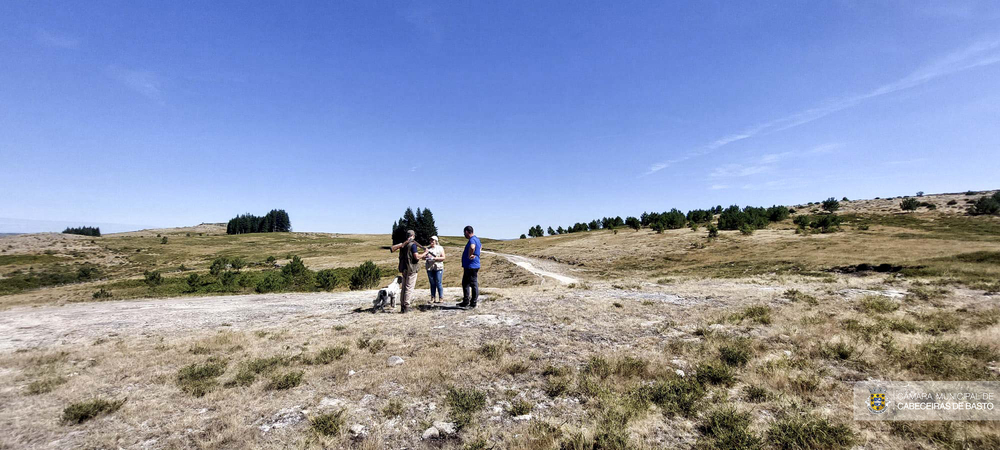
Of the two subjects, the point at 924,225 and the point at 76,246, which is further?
the point at 76,246

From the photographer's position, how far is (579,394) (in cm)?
555

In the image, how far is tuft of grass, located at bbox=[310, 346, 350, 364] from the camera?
706 centimetres

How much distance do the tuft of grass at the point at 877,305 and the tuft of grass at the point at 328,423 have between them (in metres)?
14.8

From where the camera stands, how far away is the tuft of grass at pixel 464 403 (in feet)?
15.7

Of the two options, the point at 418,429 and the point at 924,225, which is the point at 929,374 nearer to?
the point at 418,429

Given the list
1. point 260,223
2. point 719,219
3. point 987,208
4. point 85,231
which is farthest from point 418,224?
point 85,231

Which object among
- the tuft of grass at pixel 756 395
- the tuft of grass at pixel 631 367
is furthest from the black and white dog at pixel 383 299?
the tuft of grass at pixel 756 395

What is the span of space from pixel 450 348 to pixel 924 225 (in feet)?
202

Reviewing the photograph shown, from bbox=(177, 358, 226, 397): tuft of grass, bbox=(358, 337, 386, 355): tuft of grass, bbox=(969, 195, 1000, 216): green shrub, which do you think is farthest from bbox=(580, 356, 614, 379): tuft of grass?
bbox=(969, 195, 1000, 216): green shrub

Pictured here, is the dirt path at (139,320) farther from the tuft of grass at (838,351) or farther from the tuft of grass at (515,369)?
the tuft of grass at (838,351)

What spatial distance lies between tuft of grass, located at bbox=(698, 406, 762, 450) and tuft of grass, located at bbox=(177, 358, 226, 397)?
314 inches

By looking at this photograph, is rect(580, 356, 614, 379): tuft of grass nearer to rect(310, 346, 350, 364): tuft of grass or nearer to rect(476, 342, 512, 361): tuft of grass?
rect(476, 342, 512, 361): tuft of grass

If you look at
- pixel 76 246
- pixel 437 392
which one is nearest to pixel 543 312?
pixel 437 392

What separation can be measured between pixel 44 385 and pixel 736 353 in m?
13.3
